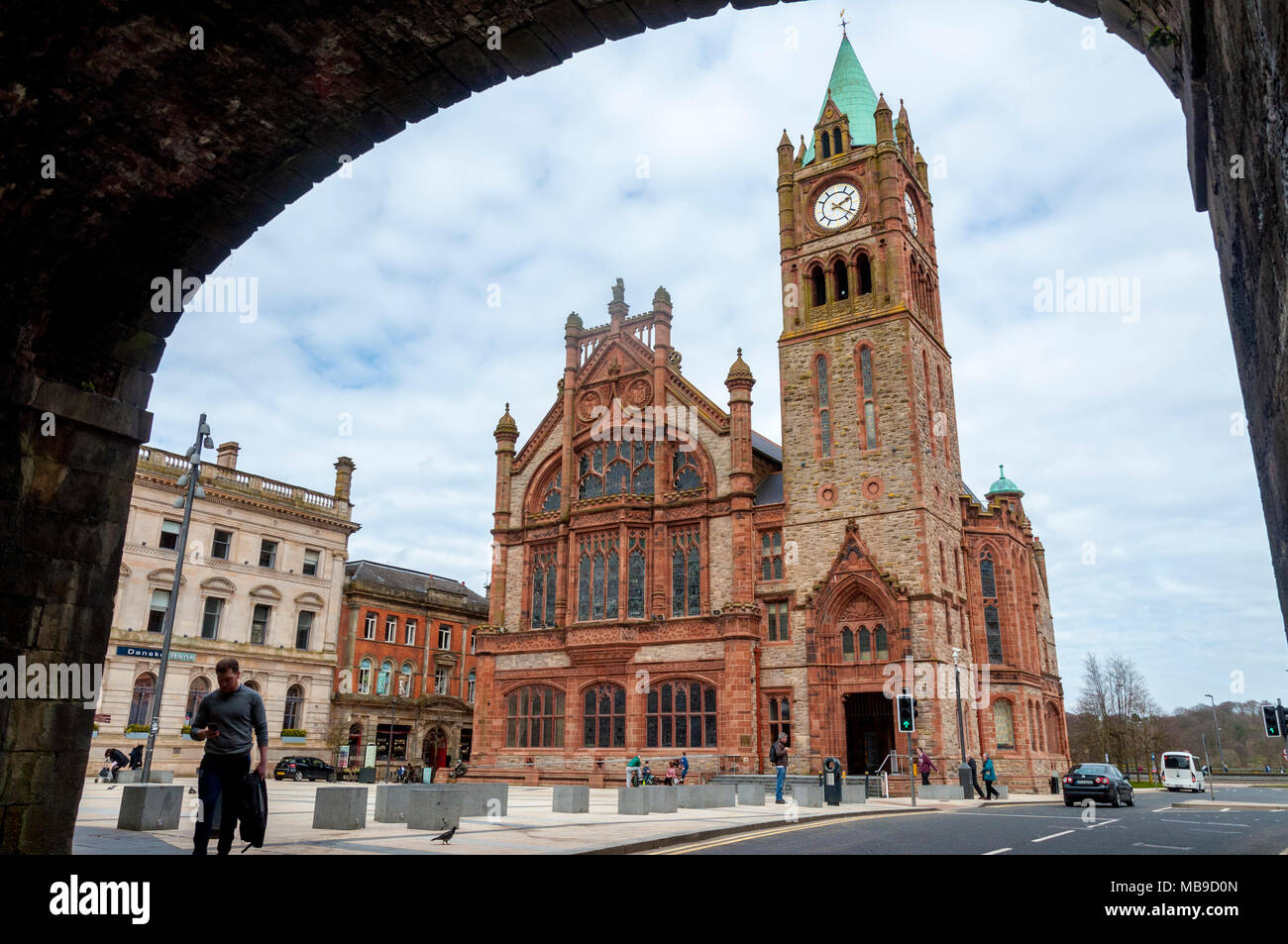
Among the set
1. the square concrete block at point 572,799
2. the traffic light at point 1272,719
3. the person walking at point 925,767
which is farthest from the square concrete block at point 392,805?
the person walking at point 925,767

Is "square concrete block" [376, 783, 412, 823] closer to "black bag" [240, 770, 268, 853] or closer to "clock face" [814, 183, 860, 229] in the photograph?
"black bag" [240, 770, 268, 853]

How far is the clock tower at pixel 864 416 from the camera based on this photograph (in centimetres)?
3681

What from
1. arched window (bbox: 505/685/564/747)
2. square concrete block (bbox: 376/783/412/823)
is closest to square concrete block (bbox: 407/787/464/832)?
square concrete block (bbox: 376/783/412/823)

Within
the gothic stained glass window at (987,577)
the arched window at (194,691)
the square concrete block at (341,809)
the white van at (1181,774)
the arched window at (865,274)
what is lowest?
the white van at (1181,774)

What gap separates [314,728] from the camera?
4775cm

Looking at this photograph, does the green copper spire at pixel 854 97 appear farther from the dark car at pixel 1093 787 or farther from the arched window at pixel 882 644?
the dark car at pixel 1093 787

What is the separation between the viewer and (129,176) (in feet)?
24.0

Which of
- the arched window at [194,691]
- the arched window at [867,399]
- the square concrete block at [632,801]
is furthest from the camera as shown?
the arched window at [194,691]

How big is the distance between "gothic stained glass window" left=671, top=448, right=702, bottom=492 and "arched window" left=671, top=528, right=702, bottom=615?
2289mm

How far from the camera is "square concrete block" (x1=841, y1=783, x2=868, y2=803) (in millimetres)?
29000

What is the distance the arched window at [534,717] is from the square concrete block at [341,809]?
29416 millimetres
